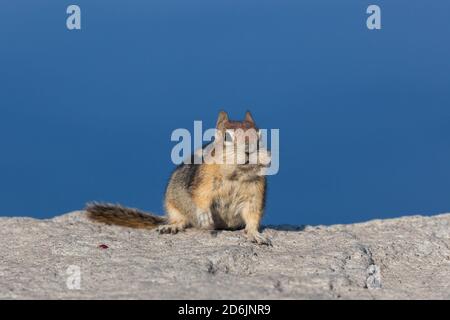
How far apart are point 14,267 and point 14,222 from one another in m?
1.97

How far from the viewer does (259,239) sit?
8234mm

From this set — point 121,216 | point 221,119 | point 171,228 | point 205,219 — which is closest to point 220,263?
point 205,219

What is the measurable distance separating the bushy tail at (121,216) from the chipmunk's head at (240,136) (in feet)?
5.78

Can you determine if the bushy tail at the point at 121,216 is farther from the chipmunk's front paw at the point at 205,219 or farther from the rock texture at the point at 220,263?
the chipmunk's front paw at the point at 205,219

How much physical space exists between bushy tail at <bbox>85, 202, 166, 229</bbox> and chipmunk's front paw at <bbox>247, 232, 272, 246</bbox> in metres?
1.40

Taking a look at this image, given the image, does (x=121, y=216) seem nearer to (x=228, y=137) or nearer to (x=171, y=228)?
(x=171, y=228)

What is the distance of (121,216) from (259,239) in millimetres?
1923

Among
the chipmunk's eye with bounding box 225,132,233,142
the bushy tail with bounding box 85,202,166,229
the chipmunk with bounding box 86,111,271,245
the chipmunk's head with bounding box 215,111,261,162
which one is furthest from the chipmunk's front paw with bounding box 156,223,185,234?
the chipmunk's eye with bounding box 225,132,233,142

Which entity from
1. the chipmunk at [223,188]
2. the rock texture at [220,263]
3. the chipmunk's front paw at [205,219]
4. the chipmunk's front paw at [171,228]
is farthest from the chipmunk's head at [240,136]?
the chipmunk's front paw at [171,228]

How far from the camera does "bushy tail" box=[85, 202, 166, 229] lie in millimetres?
9398
